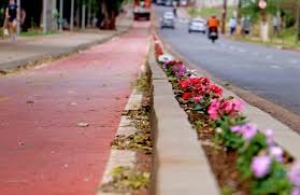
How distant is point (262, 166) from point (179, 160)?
1404mm

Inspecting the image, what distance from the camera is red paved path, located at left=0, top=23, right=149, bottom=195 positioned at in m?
7.23

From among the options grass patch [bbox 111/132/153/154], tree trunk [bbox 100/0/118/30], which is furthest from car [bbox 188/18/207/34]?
grass patch [bbox 111/132/153/154]

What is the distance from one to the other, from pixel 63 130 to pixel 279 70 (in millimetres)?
16039

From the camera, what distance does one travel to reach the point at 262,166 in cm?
432

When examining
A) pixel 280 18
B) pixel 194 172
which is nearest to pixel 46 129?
pixel 194 172

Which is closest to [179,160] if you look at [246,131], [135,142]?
[246,131]

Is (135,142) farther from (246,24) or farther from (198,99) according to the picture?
(246,24)

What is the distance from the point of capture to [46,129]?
10391 mm

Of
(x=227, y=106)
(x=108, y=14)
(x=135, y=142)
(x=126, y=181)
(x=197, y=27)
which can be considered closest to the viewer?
(x=126, y=181)

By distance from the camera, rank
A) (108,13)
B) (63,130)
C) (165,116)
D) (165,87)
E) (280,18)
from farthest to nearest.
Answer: (280,18) → (108,13) → (165,87) → (63,130) → (165,116)

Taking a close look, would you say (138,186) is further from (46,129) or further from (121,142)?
(46,129)

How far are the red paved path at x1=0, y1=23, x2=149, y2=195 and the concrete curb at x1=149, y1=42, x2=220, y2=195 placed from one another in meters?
0.77

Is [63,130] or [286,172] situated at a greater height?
[286,172]

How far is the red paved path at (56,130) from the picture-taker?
23.7 ft
